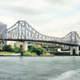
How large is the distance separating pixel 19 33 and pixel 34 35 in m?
7.44

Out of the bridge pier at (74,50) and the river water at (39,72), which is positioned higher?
the bridge pier at (74,50)

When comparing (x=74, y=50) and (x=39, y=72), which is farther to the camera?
(x=74, y=50)

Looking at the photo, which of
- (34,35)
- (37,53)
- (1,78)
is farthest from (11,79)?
(34,35)

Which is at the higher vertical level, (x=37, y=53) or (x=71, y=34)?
(x=71, y=34)

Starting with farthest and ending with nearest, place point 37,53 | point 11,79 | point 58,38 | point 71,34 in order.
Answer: point 71,34, point 58,38, point 37,53, point 11,79

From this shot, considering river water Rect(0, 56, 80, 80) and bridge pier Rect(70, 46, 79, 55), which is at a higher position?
bridge pier Rect(70, 46, 79, 55)

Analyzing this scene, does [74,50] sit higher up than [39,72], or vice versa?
[74,50]

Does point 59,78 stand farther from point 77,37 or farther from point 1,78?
point 77,37

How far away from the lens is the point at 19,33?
117125 mm

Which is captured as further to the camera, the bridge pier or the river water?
the bridge pier

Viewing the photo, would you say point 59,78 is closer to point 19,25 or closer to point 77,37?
point 19,25

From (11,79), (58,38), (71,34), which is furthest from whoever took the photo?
(71,34)

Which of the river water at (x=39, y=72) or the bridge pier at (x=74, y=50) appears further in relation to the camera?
the bridge pier at (x=74, y=50)

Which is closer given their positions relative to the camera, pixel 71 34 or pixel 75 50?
pixel 75 50
